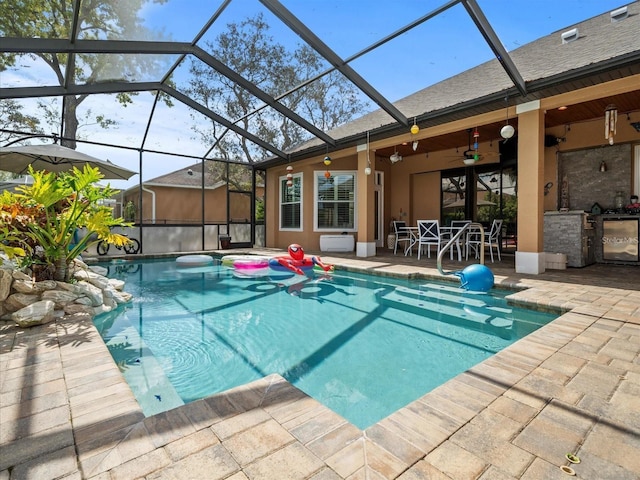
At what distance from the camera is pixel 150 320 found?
4059mm

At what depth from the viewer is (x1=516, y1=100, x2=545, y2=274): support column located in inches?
223

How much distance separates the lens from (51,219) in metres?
4.12

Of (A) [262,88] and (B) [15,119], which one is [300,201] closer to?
(A) [262,88]

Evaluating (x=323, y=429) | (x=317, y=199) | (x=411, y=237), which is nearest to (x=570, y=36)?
(x=411, y=237)

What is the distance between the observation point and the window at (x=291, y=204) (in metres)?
11.4

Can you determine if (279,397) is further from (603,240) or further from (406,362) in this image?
(603,240)

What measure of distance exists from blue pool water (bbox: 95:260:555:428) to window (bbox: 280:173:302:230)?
582cm

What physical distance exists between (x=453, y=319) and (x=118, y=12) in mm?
7749

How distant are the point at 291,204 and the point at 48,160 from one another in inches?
260

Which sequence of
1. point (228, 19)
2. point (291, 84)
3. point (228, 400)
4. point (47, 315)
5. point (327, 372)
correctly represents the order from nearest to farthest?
1. point (228, 400)
2. point (327, 372)
3. point (47, 315)
4. point (228, 19)
5. point (291, 84)

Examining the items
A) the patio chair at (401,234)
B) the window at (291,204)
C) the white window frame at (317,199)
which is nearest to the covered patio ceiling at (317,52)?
the white window frame at (317,199)

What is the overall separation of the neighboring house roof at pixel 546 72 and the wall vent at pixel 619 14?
0.27 feet

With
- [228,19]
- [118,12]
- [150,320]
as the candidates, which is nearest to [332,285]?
[150,320]

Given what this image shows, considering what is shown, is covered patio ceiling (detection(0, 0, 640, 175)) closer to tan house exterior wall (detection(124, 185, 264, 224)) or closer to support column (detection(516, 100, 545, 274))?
support column (detection(516, 100, 545, 274))
